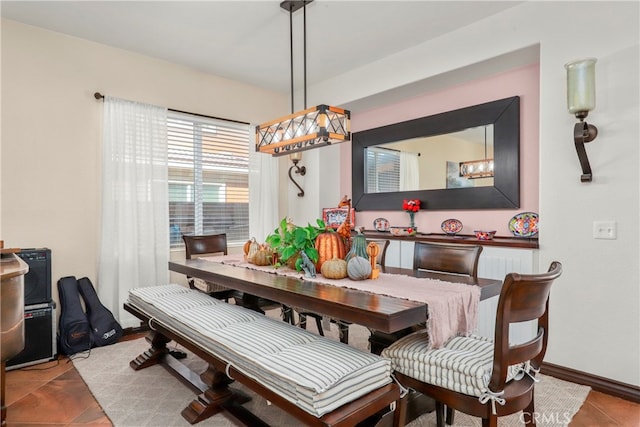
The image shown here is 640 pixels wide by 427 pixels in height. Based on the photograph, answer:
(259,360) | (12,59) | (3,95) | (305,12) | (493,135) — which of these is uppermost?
(305,12)

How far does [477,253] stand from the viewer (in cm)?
221

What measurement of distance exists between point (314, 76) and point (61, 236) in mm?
3003

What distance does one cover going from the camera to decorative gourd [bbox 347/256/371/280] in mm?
1929

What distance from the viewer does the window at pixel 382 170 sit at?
13.1ft

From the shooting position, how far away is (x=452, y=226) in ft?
11.3

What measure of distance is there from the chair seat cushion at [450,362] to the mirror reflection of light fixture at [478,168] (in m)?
1.98

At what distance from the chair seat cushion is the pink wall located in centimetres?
179

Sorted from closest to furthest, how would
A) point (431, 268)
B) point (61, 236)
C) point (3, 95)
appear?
1. point (431, 268)
2. point (3, 95)
3. point (61, 236)

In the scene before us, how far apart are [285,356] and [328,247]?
2.65ft

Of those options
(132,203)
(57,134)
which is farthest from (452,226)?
(57,134)

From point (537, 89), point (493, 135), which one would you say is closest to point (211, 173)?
point (493, 135)

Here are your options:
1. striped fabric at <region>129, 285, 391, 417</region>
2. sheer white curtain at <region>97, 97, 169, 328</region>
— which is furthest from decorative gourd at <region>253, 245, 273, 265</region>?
sheer white curtain at <region>97, 97, 169, 328</region>

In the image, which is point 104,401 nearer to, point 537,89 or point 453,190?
point 453,190

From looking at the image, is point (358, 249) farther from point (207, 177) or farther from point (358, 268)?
point (207, 177)
